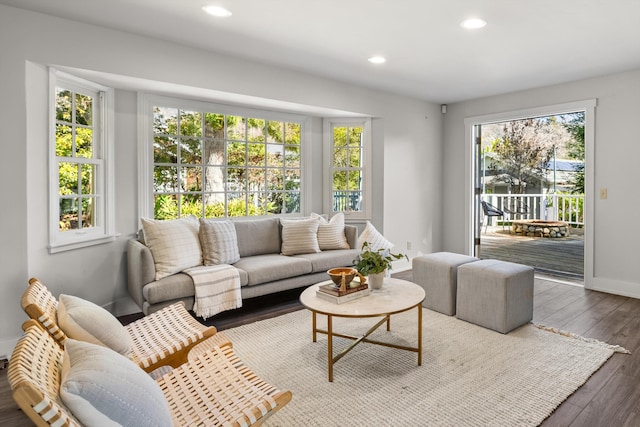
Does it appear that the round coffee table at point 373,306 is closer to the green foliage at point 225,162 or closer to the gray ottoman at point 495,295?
the gray ottoman at point 495,295

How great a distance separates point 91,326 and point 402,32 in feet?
10.1

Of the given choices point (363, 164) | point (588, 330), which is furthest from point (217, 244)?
point (588, 330)

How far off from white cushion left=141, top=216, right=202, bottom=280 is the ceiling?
1694 millimetres

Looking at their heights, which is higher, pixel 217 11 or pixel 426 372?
pixel 217 11

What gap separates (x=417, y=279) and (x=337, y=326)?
1.03 meters

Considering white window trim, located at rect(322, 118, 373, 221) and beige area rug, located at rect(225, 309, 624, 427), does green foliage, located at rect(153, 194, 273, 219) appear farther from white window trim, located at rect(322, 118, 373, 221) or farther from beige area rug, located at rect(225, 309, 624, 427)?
beige area rug, located at rect(225, 309, 624, 427)

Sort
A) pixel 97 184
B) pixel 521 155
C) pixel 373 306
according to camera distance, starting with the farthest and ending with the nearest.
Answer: pixel 521 155 → pixel 97 184 → pixel 373 306

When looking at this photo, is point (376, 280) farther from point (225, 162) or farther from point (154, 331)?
point (225, 162)

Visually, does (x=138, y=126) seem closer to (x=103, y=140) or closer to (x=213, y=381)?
(x=103, y=140)

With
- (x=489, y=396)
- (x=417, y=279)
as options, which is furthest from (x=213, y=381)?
(x=417, y=279)

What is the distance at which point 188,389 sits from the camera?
1.65 meters

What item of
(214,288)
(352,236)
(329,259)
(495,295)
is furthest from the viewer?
(352,236)

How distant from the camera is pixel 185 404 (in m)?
1.55

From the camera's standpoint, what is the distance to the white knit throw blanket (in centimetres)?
326
